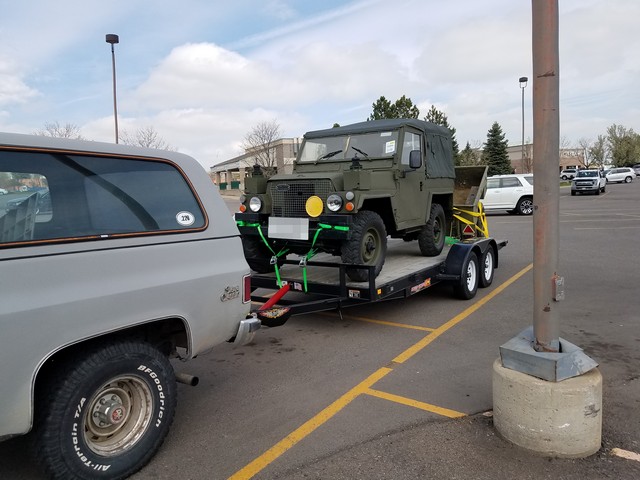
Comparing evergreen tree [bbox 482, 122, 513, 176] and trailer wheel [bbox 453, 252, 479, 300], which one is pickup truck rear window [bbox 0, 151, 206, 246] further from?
evergreen tree [bbox 482, 122, 513, 176]

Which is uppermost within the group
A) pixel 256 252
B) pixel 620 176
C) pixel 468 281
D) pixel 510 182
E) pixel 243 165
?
pixel 243 165

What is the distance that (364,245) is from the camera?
5754mm

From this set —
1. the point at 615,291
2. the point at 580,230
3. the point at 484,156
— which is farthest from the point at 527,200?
the point at 484,156

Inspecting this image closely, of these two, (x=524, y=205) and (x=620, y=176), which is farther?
(x=620, y=176)

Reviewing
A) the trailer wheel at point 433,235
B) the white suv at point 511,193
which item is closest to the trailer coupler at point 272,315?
the trailer wheel at point 433,235

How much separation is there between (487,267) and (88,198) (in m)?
6.81

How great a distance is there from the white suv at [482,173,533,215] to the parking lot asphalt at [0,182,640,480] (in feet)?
49.5

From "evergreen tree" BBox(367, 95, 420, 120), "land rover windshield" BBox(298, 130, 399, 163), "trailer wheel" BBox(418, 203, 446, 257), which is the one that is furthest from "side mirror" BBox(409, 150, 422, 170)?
"evergreen tree" BBox(367, 95, 420, 120)

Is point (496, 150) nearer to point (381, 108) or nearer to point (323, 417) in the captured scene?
point (381, 108)

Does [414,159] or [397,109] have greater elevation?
[397,109]

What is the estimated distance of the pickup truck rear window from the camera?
258cm

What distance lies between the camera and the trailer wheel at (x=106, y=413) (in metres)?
2.58

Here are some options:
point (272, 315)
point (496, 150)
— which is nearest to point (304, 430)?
point (272, 315)

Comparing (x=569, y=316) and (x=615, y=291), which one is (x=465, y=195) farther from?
(x=569, y=316)
